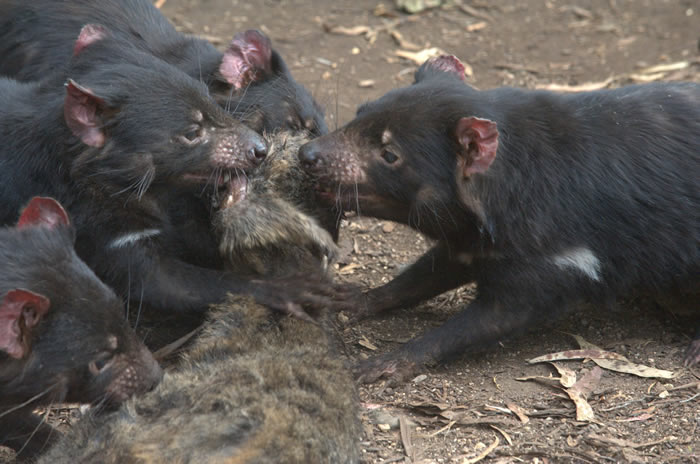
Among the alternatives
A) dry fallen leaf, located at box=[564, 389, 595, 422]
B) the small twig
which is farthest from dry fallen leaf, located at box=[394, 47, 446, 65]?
the small twig

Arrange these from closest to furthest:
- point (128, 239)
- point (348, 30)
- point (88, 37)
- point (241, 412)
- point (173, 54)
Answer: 1. point (241, 412)
2. point (128, 239)
3. point (88, 37)
4. point (173, 54)
5. point (348, 30)

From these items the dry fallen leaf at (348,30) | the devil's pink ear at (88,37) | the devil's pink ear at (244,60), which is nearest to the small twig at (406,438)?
the devil's pink ear at (244,60)

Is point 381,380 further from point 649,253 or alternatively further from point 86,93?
point 86,93

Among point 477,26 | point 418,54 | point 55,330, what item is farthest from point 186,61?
point 477,26

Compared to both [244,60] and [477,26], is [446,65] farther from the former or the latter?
[477,26]

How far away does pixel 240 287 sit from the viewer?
423 cm

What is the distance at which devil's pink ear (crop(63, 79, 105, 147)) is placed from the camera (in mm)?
4180

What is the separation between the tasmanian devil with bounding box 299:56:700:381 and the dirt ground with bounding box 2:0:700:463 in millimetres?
267

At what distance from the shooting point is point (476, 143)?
4324 mm

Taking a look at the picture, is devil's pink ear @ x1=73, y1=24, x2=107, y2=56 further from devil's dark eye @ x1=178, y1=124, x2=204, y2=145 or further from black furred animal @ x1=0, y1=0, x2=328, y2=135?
devil's dark eye @ x1=178, y1=124, x2=204, y2=145

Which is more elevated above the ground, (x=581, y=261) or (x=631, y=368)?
(x=581, y=261)

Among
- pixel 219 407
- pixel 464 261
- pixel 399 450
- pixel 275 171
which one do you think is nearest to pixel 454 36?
pixel 464 261

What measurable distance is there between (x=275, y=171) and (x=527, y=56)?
4830 mm

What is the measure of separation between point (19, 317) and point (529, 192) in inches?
94.8
